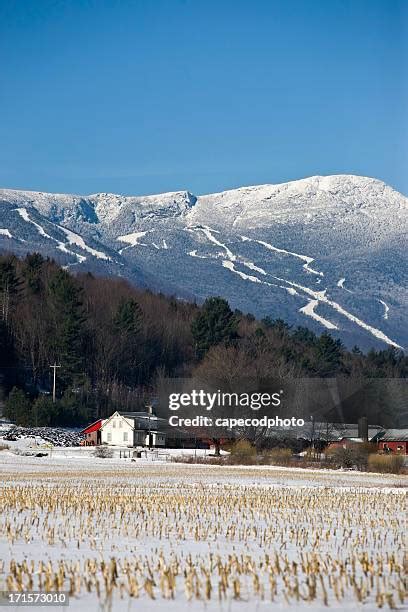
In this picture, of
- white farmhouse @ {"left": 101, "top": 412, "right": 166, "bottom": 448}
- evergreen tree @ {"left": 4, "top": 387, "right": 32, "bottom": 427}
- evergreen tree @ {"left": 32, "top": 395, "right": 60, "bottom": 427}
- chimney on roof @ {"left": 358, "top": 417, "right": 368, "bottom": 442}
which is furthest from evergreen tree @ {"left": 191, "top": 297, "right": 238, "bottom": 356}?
evergreen tree @ {"left": 4, "top": 387, "right": 32, "bottom": 427}

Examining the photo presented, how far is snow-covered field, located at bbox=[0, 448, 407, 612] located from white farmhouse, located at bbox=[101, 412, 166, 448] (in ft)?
196

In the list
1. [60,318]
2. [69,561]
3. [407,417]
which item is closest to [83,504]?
[69,561]

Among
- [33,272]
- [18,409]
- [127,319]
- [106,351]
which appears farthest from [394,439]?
[33,272]

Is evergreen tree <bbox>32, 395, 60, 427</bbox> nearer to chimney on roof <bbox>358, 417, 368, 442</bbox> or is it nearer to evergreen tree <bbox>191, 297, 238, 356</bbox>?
chimney on roof <bbox>358, 417, 368, 442</bbox>

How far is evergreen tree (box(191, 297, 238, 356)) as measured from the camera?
13100 cm

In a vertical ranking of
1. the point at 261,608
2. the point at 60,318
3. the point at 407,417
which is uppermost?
the point at 60,318

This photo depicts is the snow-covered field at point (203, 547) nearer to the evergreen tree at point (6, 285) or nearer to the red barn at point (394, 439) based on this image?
the red barn at point (394, 439)

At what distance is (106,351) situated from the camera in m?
123

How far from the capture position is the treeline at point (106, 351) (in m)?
104

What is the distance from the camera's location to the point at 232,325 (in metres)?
131

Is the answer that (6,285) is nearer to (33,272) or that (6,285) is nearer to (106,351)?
(106,351)

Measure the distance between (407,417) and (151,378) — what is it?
36.9 m

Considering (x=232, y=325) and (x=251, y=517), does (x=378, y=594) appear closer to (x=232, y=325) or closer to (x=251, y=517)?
(x=251, y=517)

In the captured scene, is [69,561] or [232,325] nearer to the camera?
[69,561]
